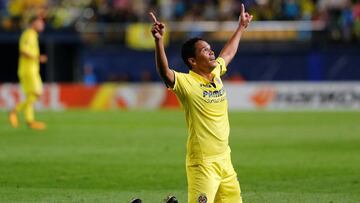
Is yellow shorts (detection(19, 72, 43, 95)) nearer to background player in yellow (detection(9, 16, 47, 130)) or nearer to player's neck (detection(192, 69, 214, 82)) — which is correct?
background player in yellow (detection(9, 16, 47, 130))

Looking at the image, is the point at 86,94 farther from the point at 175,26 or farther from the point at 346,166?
the point at 346,166

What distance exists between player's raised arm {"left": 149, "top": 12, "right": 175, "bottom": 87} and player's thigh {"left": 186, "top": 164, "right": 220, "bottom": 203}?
86 centimetres

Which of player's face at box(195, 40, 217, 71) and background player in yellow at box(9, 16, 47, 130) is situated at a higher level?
player's face at box(195, 40, 217, 71)

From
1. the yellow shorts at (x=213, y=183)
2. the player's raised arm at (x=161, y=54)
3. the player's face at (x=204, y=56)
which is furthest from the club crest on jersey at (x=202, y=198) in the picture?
the player's face at (x=204, y=56)

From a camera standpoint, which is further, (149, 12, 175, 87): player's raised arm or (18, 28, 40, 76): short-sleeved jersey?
(18, 28, 40, 76): short-sleeved jersey

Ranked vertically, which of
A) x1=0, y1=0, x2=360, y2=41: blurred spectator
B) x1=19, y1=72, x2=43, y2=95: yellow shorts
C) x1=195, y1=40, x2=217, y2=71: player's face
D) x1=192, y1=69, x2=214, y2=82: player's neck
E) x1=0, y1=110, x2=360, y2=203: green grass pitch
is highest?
x1=0, y1=0, x2=360, y2=41: blurred spectator

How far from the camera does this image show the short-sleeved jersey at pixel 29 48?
21.4 metres

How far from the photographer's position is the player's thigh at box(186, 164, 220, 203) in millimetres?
8477

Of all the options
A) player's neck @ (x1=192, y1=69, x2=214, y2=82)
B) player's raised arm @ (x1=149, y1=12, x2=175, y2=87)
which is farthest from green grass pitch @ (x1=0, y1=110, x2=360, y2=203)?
player's raised arm @ (x1=149, y1=12, x2=175, y2=87)

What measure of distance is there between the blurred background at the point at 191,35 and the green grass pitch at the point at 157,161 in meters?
10.3

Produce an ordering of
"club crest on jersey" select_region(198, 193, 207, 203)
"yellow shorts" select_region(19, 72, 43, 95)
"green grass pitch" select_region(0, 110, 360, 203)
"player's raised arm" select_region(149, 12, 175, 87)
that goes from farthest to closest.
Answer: "yellow shorts" select_region(19, 72, 43, 95), "green grass pitch" select_region(0, 110, 360, 203), "club crest on jersey" select_region(198, 193, 207, 203), "player's raised arm" select_region(149, 12, 175, 87)

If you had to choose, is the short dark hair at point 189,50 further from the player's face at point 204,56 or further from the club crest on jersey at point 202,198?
the club crest on jersey at point 202,198

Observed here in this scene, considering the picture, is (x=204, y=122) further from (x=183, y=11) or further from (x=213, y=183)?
(x=183, y=11)

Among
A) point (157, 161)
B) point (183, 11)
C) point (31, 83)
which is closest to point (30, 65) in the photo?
point (31, 83)
